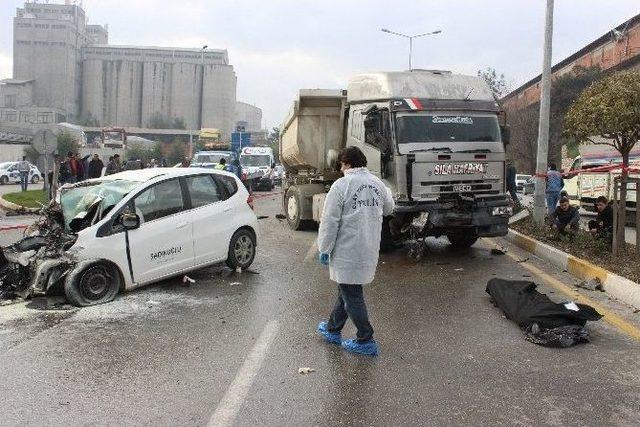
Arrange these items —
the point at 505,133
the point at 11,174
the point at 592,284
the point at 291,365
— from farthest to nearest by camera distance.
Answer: the point at 11,174
the point at 505,133
the point at 592,284
the point at 291,365

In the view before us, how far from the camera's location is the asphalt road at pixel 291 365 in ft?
12.9

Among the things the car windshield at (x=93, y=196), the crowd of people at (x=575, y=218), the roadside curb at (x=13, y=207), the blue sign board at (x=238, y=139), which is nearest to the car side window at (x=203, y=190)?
the car windshield at (x=93, y=196)

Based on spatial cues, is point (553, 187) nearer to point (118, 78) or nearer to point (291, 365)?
point (291, 365)

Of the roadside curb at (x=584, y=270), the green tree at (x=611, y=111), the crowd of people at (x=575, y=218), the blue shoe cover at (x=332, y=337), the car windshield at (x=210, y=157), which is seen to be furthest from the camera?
the car windshield at (x=210, y=157)

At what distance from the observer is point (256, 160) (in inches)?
1324

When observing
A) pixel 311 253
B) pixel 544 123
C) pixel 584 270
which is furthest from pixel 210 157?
pixel 584 270

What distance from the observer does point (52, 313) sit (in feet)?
20.8

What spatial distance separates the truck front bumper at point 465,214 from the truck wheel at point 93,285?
4.62m

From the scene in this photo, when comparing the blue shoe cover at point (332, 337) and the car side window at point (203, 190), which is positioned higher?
the car side window at point (203, 190)

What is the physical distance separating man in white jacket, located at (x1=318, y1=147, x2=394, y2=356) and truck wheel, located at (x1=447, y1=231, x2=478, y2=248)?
21.7ft

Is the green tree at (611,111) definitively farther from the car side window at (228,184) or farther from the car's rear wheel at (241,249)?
the car side window at (228,184)

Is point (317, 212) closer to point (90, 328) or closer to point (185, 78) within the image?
point (90, 328)


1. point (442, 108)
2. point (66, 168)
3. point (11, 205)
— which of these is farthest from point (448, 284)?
point (11, 205)

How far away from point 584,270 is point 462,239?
3.14 m
